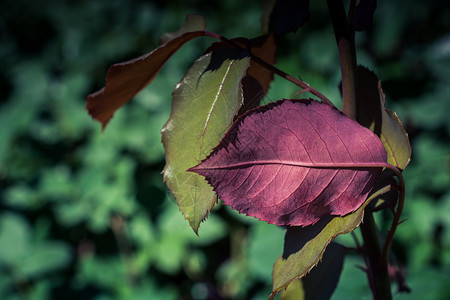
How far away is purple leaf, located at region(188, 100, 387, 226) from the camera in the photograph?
286 millimetres

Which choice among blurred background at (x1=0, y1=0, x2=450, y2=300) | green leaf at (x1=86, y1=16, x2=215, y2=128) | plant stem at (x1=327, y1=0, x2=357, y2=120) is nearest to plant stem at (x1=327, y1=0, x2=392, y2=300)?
plant stem at (x1=327, y1=0, x2=357, y2=120)

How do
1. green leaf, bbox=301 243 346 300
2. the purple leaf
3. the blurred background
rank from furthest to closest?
the blurred background → green leaf, bbox=301 243 346 300 → the purple leaf

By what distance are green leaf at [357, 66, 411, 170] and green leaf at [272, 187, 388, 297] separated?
0.13ft

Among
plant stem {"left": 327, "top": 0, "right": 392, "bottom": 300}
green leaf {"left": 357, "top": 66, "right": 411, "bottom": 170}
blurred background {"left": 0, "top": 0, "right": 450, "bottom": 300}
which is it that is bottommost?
blurred background {"left": 0, "top": 0, "right": 450, "bottom": 300}

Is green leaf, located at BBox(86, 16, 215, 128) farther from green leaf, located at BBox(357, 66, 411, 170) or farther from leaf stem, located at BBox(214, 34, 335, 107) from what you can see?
green leaf, located at BBox(357, 66, 411, 170)

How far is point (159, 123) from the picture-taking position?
5.00 ft

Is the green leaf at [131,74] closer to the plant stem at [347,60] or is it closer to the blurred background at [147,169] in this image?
the plant stem at [347,60]

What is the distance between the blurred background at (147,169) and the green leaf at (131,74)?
2.81 ft

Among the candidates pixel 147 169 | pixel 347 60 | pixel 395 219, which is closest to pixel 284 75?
pixel 347 60

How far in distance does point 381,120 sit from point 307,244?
0.13 metres

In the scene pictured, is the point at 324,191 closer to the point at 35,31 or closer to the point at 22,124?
the point at 22,124

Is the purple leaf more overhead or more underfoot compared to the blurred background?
more overhead

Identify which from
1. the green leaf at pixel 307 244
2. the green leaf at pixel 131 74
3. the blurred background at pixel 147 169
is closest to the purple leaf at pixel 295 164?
the green leaf at pixel 307 244

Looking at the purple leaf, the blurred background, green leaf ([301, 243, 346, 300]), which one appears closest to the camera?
the purple leaf
